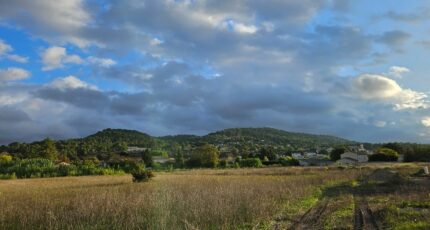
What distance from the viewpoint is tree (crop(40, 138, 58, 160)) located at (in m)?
108

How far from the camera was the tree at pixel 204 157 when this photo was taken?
98.9 metres

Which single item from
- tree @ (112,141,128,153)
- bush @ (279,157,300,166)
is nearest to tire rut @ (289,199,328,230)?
tree @ (112,141,128,153)

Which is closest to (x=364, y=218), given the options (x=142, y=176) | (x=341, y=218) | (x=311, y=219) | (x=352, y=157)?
(x=341, y=218)

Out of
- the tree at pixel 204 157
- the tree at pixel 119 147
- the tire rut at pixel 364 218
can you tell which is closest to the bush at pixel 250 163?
the tree at pixel 204 157

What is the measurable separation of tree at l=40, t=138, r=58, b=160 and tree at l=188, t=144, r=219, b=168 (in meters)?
32.8

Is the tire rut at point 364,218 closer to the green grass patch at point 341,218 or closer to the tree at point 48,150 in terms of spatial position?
the green grass patch at point 341,218

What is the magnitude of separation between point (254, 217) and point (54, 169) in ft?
209

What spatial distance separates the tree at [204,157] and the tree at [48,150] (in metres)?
32.8

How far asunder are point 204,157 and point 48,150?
39.2 m

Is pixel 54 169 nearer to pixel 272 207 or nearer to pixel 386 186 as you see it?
pixel 386 186

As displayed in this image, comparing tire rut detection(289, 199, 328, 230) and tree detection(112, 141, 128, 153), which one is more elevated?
tree detection(112, 141, 128, 153)

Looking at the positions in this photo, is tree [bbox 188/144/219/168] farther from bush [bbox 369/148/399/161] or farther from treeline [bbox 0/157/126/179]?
bush [bbox 369/148/399/161]

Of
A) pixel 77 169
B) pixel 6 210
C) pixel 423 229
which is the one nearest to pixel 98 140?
pixel 77 169

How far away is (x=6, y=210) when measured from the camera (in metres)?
16.4
